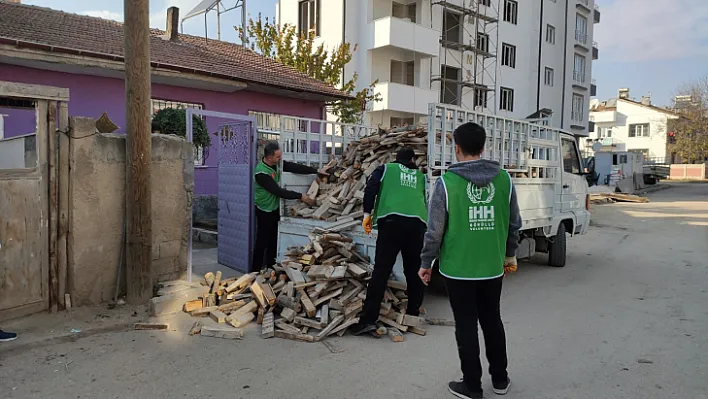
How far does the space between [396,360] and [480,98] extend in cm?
2786

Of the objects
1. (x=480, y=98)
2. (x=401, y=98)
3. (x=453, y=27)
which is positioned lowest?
(x=401, y=98)

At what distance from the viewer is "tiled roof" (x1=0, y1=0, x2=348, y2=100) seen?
36.6ft

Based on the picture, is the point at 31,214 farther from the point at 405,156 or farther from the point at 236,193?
the point at 405,156

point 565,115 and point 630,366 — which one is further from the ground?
point 565,115

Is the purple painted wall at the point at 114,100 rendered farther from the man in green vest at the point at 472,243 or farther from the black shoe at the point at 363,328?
the man in green vest at the point at 472,243

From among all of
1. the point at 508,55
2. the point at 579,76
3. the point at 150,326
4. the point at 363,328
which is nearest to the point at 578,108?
the point at 579,76

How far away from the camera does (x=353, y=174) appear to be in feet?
24.8

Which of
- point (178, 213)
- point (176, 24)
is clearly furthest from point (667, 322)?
point (176, 24)

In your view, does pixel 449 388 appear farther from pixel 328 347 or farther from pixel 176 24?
pixel 176 24

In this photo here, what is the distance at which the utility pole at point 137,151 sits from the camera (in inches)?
218

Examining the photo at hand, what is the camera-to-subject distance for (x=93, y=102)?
40.0 feet

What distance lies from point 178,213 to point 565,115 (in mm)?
37315

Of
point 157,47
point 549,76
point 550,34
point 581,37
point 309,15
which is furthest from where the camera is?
point 581,37

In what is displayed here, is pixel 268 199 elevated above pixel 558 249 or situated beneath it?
elevated above
